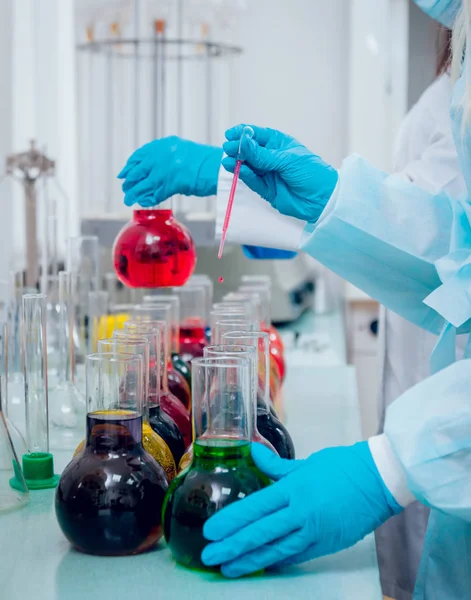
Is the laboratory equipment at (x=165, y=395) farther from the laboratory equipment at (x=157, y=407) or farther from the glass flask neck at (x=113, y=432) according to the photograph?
the glass flask neck at (x=113, y=432)

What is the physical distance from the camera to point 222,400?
861 mm

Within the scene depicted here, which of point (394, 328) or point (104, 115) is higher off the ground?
point (104, 115)

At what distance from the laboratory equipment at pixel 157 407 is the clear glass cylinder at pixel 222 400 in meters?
0.17

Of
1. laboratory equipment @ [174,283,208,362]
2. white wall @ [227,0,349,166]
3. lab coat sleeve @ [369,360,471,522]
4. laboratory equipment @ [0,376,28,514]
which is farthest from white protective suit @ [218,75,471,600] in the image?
white wall @ [227,0,349,166]

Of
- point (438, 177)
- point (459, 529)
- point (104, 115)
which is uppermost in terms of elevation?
point (104, 115)

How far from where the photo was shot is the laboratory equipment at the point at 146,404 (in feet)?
3.19

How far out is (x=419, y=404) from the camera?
3.14 feet

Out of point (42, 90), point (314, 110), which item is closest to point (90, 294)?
point (42, 90)

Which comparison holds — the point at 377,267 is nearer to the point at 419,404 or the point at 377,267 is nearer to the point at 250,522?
the point at 419,404

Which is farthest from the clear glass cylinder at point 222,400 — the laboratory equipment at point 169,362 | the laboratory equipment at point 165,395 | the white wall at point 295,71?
the white wall at point 295,71

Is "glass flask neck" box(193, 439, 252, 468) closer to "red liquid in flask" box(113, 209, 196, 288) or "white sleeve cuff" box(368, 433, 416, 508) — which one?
"white sleeve cuff" box(368, 433, 416, 508)

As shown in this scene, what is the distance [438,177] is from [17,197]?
6.23ft

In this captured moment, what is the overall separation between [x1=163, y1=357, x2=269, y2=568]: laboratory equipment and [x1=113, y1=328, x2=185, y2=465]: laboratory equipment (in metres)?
0.17

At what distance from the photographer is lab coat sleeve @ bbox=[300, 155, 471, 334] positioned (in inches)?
46.3
